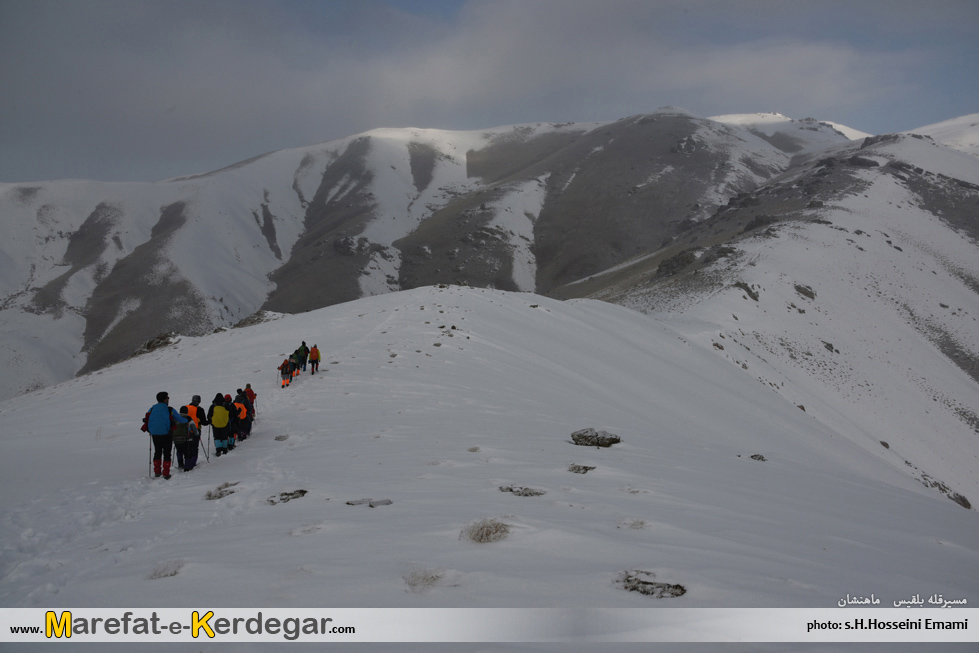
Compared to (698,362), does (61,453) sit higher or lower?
higher

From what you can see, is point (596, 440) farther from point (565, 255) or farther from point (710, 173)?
point (710, 173)

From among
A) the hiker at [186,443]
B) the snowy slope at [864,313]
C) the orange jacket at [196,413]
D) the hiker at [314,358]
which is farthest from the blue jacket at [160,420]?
the snowy slope at [864,313]

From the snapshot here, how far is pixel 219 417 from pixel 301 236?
149769 millimetres

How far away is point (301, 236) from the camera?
14700 cm

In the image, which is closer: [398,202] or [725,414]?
[725,414]

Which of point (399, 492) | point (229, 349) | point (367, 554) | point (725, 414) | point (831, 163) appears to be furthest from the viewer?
point (831, 163)

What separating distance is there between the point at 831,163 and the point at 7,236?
7096 inches

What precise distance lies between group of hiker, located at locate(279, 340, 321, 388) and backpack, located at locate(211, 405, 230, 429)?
6.37m

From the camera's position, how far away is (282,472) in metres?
8.17

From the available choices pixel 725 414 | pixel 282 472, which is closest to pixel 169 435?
pixel 282 472

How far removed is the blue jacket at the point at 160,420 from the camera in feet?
28.8

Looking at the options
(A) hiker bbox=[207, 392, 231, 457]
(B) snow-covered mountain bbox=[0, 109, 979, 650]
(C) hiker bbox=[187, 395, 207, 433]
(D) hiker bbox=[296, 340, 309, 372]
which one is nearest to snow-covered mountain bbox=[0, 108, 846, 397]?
(B) snow-covered mountain bbox=[0, 109, 979, 650]

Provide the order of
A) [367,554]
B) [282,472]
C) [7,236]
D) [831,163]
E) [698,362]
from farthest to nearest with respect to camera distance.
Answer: [7,236]
[831,163]
[698,362]
[282,472]
[367,554]

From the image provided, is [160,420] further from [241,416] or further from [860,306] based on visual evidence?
[860,306]
